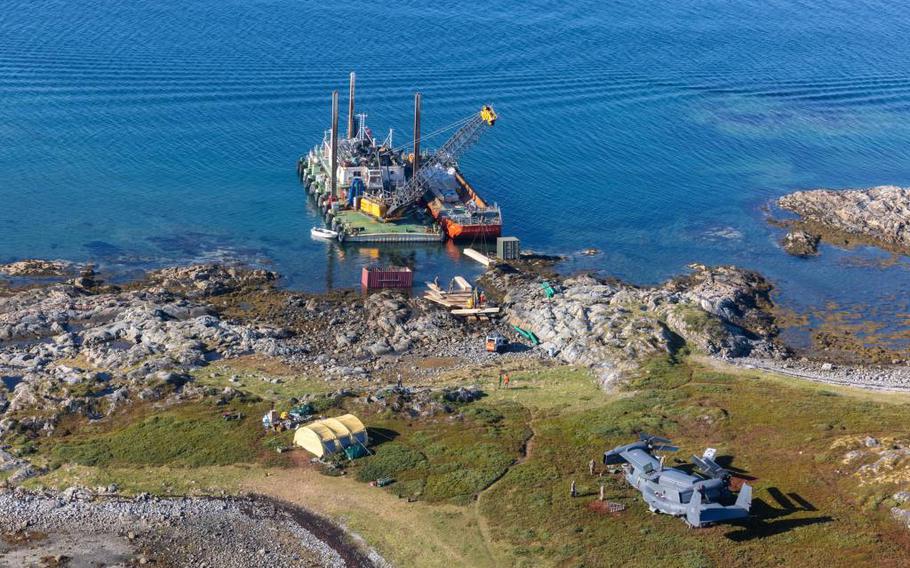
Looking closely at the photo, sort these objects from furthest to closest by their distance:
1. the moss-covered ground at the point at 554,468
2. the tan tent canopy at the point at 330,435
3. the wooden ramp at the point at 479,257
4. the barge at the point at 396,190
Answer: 1. the barge at the point at 396,190
2. the wooden ramp at the point at 479,257
3. the tan tent canopy at the point at 330,435
4. the moss-covered ground at the point at 554,468

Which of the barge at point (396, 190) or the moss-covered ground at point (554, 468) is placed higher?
the barge at point (396, 190)

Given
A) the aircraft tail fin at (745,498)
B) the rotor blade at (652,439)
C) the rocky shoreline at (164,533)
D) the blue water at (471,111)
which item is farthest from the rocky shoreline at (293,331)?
the aircraft tail fin at (745,498)

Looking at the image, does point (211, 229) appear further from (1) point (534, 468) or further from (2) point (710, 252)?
(1) point (534, 468)

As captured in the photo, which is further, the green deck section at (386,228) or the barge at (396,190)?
the barge at (396,190)

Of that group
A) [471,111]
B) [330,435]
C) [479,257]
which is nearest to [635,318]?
[479,257]

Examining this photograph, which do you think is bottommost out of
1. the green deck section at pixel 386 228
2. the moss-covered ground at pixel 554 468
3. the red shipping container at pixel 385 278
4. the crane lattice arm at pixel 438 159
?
the moss-covered ground at pixel 554 468

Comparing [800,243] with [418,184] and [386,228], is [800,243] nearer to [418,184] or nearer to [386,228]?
[418,184]

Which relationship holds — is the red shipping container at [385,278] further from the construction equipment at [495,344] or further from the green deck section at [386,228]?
the construction equipment at [495,344]

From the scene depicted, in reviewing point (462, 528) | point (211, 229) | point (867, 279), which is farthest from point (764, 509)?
point (211, 229)

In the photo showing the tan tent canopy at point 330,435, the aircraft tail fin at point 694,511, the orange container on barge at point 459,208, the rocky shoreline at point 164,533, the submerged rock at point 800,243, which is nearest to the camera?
the aircraft tail fin at point 694,511
